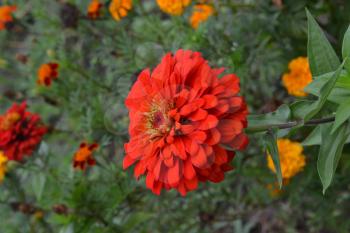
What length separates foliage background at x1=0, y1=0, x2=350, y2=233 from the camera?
1609mm

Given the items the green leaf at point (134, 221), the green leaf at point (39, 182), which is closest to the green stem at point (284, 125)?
the green leaf at point (134, 221)

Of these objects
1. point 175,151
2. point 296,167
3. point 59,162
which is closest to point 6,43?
point 59,162

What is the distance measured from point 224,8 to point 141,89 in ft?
3.22

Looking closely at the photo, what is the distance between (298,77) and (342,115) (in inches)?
24.1

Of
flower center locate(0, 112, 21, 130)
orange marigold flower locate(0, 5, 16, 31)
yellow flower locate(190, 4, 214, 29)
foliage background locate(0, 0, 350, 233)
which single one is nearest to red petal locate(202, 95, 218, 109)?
foliage background locate(0, 0, 350, 233)

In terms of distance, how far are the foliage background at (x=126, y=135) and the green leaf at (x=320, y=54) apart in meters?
0.38

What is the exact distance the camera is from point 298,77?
156cm

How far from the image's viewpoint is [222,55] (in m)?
1.56

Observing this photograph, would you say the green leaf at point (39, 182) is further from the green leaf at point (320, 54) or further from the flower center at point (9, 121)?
the green leaf at point (320, 54)

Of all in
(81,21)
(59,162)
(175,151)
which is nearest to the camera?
(175,151)

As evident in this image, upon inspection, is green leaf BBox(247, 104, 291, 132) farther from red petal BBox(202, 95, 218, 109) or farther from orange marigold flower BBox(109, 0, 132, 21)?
orange marigold flower BBox(109, 0, 132, 21)

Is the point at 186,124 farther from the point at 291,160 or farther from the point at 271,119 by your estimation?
the point at 291,160

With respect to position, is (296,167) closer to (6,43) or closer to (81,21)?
(81,21)

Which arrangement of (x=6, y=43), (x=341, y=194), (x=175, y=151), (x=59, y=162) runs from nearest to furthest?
(x=175, y=151) < (x=341, y=194) < (x=59, y=162) < (x=6, y=43)
